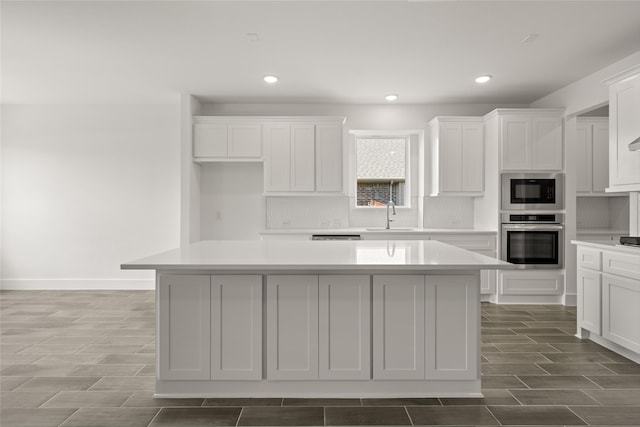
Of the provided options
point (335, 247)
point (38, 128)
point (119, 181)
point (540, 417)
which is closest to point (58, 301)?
point (119, 181)

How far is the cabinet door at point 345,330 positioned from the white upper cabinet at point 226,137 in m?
3.41

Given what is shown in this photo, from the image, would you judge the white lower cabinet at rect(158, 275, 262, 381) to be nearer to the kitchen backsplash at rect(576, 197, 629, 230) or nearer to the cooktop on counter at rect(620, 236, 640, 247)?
the cooktop on counter at rect(620, 236, 640, 247)

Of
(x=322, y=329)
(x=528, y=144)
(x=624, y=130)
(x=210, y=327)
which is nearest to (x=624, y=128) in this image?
(x=624, y=130)

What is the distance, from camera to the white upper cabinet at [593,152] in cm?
555

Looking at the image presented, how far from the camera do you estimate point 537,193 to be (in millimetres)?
5289

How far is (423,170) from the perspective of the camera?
6.03 metres

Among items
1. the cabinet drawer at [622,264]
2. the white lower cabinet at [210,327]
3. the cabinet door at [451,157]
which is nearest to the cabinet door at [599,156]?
the cabinet door at [451,157]

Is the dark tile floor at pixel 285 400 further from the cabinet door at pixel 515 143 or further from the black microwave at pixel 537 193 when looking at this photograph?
the cabinet door at pixel 515 143

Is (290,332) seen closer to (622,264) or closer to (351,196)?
(622,264)

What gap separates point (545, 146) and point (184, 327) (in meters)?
4.64

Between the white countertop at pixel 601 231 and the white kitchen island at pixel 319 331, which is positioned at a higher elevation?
the white countertop at pixel 601 231

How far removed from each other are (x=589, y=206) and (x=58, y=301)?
6972 mm

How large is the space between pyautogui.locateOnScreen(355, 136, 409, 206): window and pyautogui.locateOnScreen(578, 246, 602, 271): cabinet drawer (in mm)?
2576

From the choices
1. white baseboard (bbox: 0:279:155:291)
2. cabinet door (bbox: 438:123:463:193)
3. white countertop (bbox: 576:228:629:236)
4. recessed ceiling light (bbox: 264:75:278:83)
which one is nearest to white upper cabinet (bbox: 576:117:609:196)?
white countertop (bbox: 576:228:629:236)
